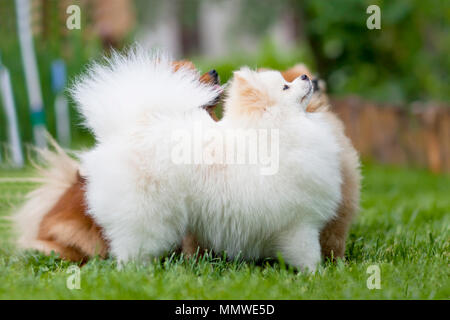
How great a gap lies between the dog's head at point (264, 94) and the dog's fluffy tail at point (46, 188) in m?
1.10

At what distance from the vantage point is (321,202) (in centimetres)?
297

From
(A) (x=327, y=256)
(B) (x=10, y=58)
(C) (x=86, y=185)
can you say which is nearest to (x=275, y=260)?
(A) (x=327, y=256)

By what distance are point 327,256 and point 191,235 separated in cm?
77

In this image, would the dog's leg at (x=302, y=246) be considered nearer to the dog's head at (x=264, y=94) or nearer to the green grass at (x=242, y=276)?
the green grass at (x=242, y=276)

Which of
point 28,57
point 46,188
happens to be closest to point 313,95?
point 46,188

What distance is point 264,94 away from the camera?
3002 millimetres

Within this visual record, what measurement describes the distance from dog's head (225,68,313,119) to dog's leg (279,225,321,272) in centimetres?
60

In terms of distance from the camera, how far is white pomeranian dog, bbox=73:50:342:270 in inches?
114

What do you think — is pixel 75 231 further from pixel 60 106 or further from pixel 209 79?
pixel 60 106

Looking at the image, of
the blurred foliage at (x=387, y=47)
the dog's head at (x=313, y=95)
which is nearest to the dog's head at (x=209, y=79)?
the dog's head at (x=313, y=95)

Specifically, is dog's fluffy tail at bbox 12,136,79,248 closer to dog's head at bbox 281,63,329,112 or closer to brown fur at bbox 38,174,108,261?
brown fur at bbox 38,174,108,261

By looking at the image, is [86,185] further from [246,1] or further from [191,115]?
[246,1]
